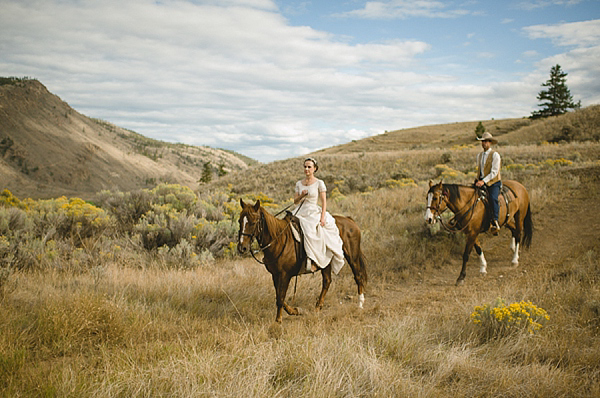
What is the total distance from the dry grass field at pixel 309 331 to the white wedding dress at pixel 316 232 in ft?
3.38

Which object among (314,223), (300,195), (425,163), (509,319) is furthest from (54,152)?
(509,319)

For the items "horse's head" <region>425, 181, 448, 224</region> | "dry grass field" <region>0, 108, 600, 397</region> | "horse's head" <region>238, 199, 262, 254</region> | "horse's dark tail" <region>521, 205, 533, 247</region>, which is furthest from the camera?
"horse's dark tail" <region>521, 205, 533, 247</region>

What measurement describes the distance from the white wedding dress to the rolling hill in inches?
1865

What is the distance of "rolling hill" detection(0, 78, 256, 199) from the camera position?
193 feet

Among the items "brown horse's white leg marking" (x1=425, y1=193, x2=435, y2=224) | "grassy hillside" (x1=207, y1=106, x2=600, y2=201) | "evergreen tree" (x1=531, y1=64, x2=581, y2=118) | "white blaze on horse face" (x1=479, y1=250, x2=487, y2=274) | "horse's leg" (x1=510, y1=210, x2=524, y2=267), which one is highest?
"evergreen tree" (x1=531, y1=64, x2=581, y2=118)

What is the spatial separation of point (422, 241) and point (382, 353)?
255 inches

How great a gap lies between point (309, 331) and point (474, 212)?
18.0 ft

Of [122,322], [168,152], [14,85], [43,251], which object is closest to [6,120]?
[14,85]

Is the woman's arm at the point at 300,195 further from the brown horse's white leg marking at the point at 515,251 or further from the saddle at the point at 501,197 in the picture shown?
the brown horse's white leg marking at the point at 515,251

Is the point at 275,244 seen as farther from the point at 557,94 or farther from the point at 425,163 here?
the point at 557,94

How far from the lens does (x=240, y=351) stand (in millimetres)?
3818

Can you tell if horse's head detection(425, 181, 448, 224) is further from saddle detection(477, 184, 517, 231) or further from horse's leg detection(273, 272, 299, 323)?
horse's leg detection(273, 272, 299, 323)

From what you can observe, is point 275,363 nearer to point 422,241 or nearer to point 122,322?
point 122,322

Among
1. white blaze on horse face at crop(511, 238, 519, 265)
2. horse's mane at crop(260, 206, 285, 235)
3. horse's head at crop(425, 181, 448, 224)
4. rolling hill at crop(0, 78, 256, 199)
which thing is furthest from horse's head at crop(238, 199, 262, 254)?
rolling hill at crop(0, 78, 256, 199)
